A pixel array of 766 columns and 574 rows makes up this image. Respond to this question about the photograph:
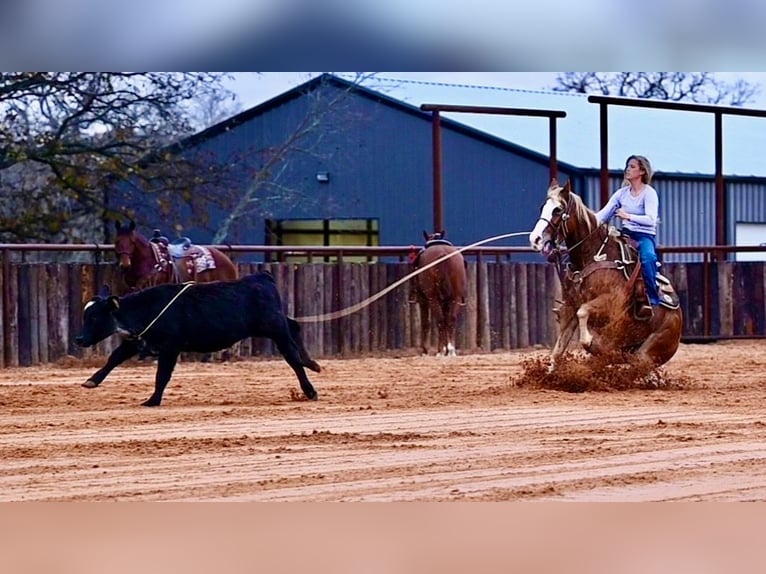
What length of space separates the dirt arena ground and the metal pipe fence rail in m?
2.54

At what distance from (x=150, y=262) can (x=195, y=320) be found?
5.47 m

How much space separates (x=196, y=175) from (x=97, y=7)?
842 inches

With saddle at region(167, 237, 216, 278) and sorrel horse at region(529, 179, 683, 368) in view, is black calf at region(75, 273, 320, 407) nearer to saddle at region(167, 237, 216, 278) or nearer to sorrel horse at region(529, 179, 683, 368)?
sorrel horse at region(529, 179, 683, 368)

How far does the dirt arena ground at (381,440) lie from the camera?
9125 millimetres

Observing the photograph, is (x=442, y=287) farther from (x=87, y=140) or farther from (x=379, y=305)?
(x=87, y=140)

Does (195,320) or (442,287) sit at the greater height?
(442,287)

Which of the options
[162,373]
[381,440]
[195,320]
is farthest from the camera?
[195,320]

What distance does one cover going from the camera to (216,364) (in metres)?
20.6

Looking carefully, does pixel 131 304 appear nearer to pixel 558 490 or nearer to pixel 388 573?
pixel 558 490

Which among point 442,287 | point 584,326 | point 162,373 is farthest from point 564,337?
point 442,287

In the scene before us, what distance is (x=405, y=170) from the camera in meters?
33.0

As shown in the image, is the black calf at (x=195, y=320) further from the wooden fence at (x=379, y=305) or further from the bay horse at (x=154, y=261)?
the wooden fence at (x=379, y=305)

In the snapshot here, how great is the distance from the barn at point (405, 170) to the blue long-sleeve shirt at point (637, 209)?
1548 centimetres

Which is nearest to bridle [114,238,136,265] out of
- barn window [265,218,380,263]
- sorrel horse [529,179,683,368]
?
sorrel horse [529,179,683,368]
